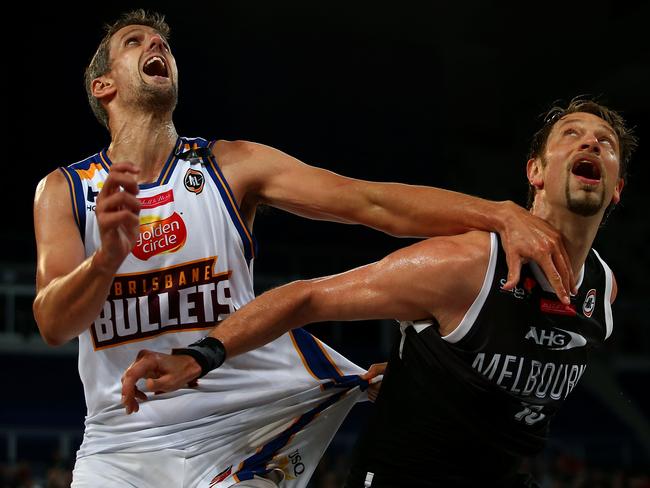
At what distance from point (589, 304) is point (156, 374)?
1.86m

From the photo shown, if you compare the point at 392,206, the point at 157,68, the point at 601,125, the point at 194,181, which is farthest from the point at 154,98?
the point at 601,125

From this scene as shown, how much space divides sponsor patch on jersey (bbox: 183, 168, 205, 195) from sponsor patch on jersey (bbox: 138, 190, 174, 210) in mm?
77

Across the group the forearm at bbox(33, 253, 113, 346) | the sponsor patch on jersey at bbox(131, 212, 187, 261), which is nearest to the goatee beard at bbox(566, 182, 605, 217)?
the sponsor patch on jersey at bbox(131, 212, 187, 261)

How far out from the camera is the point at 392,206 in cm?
366

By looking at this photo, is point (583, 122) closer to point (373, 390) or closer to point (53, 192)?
point (373, 390)

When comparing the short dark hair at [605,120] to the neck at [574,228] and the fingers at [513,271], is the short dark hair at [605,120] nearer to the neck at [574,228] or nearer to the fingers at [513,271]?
the neck at [574,228]

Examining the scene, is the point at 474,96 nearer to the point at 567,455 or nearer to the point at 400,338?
the point at 567,455

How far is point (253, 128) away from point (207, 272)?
11557 millimetres

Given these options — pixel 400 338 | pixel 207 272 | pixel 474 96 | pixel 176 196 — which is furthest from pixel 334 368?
pixel 474 96

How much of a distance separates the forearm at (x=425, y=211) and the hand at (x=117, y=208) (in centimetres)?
117

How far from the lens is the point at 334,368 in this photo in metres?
3.96

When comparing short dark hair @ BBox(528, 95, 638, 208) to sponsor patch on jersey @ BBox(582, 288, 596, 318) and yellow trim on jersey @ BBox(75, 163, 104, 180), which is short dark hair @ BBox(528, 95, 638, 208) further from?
yellow trim on jersey @ BBox(75, 163, 104, 180)

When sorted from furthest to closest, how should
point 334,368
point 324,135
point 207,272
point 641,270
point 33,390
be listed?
point 641,270 < point 324,135 < point 33,390 < point 334,368 < point 207,272

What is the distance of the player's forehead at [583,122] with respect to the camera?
3.86 metres
